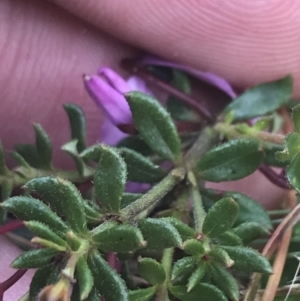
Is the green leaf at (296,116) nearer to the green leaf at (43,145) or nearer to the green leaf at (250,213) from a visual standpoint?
the green leaf at (250,213)

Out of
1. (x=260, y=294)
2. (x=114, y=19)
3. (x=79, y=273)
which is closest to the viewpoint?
(x=79, y=273)

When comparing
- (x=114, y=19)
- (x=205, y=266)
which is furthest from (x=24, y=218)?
(x=114, y=19)

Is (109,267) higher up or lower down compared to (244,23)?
lower down

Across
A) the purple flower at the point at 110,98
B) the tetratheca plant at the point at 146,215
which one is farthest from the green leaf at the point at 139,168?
the purple flower at the point at 110,98

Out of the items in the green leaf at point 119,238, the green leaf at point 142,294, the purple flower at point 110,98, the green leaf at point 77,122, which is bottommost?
the green leaf at point 142,294

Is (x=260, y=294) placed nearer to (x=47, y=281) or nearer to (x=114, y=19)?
(x=47, y=281)

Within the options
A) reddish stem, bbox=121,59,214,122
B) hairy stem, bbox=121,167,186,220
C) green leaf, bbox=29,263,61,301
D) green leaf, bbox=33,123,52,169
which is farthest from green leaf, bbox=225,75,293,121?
green leaf, bbox=29,263,61,301
